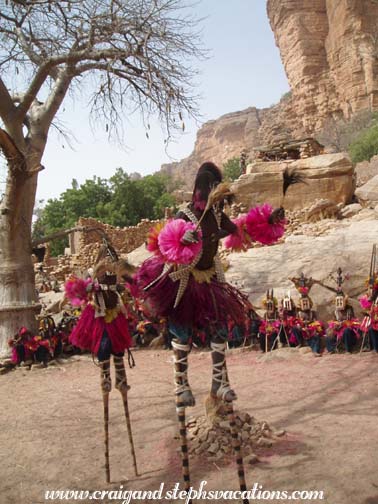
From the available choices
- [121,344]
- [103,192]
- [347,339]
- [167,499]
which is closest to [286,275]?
[347,339]

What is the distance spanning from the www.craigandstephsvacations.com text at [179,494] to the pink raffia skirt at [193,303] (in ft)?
3.64

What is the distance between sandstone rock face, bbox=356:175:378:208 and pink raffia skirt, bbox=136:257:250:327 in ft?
37.3

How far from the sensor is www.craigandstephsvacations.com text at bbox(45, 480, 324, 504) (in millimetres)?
2851

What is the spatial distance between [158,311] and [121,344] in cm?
61

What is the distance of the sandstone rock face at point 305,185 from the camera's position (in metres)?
14.7

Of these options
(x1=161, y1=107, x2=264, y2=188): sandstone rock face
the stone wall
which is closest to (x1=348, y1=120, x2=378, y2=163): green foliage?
the stone wall

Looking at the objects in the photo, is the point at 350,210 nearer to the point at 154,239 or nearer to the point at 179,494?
the point at 154,239

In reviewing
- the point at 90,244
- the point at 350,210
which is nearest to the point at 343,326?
the point at 350,210

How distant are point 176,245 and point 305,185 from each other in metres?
12.6

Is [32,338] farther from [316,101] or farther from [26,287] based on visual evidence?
[316,101]

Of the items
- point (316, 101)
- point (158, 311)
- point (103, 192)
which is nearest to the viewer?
point (158, 311)

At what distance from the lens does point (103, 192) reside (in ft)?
102

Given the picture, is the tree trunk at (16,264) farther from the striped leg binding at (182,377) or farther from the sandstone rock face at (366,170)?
the sandstone rock face at (366,170)

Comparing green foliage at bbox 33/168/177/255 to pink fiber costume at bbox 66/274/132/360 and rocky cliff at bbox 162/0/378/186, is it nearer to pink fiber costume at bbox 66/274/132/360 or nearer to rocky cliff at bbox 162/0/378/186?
rocky cliff at bbox 162/0/378/186
